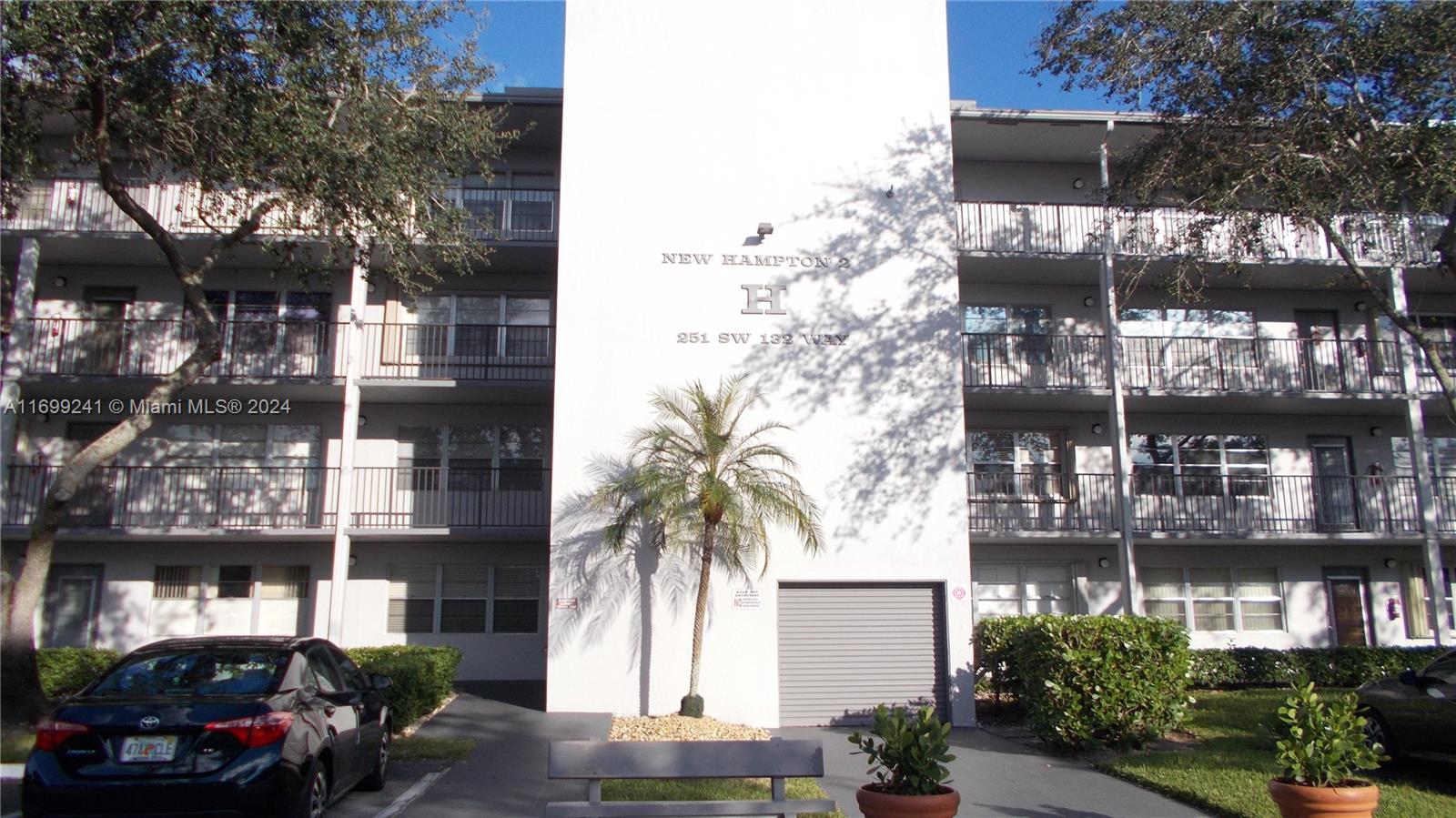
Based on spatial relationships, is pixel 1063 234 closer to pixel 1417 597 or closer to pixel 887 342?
pixel 887 342

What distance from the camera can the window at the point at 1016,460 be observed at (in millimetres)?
20078

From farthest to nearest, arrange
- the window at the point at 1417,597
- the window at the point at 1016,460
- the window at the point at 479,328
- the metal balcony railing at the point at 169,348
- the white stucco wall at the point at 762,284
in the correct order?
the window at the point at 1417,597, the window at the point at 1016,460, the window at the point at 479,328, the metal balcony railing at the point at 169,348, the white stucco wall at the point at 762,284

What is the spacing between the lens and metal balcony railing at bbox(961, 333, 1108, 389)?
1964 cm

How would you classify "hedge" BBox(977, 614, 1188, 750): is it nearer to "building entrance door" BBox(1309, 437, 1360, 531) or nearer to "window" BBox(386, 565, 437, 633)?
"building entrance door" BBox(1309, 437, 1360, 531)

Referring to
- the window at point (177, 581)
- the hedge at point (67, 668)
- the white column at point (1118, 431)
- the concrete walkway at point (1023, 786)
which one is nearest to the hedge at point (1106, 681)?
the concrete walkway at point (1023, 786)

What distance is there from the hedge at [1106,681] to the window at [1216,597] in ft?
26.5

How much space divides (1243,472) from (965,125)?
9.15m

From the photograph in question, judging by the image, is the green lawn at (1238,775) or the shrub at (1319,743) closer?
the shrub at (1319,743)

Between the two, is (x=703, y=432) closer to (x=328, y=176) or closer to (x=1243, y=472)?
(x=328, y=176)

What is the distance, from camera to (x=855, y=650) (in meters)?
16.0

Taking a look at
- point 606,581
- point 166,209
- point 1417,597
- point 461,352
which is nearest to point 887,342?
point 606,581

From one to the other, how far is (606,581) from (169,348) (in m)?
10.1

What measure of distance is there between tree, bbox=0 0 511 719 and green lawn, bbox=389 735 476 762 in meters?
4.63

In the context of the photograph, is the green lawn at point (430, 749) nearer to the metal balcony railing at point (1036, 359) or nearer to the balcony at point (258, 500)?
the balcony at point (258, 500)
